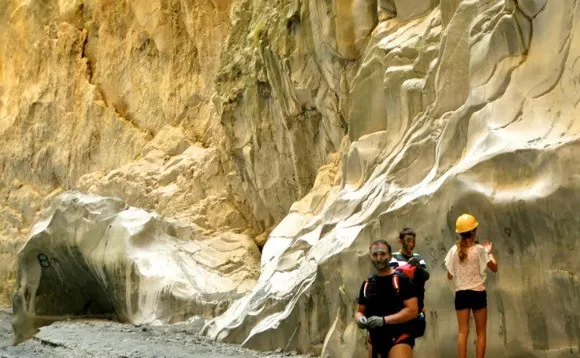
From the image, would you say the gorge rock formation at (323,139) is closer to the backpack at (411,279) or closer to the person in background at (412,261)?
the person in background at (412,261)

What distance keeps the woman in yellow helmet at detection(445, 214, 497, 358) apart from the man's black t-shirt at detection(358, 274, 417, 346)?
0.88 meters

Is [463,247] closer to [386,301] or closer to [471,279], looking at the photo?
[471,279]

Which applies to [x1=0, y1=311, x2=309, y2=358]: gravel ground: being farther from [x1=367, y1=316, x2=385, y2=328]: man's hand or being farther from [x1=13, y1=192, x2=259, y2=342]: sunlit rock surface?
[x1=367, y1=316, x2=385, y2=328]: man's hand

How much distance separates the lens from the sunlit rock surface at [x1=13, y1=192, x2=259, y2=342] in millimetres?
14180

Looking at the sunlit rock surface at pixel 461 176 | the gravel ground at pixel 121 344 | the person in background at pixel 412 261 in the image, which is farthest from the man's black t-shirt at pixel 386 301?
the gravel ground at pixel 121 344

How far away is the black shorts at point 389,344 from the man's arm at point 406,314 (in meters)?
0.11

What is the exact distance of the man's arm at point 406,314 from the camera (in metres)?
5.12

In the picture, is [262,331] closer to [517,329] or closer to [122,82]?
[517,329]

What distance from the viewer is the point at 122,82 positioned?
2212 centimetres

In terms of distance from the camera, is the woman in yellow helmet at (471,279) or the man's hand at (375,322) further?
the woman in yellow helmet at (471,279)

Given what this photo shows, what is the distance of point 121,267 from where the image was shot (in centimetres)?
1473

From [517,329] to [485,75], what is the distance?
7.02 feet

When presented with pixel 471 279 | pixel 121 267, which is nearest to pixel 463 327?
pixel 471 279

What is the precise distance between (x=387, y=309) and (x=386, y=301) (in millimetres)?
46
